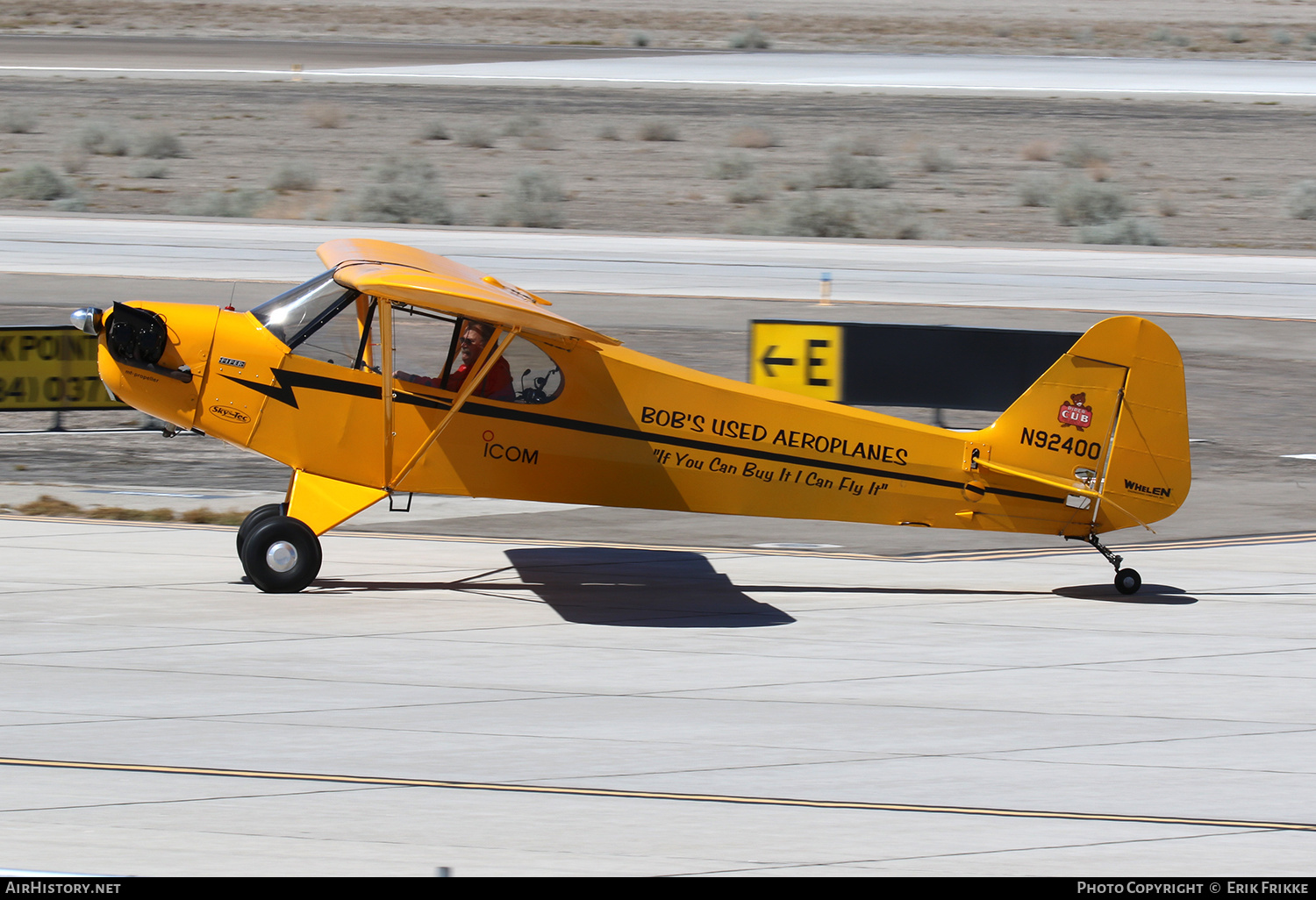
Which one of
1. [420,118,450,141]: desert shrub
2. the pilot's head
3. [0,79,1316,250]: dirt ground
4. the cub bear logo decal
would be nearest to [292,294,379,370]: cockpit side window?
the pilot's head

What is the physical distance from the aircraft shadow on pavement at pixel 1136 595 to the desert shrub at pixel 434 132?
131 ft

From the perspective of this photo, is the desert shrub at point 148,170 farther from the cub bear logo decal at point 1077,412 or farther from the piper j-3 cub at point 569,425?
the cub bear logo decal at point 1077,412

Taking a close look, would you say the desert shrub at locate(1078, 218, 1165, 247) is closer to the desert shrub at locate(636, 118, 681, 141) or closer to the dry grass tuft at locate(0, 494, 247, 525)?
the desert shrub at locate(636, 118, 681, 141)

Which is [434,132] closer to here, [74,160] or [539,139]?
[539,139]

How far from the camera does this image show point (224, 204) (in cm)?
3597

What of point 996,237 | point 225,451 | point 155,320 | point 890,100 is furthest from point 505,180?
point 155,320

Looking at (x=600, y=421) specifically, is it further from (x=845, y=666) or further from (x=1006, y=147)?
(x=1006, y=147)

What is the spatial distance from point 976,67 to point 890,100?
39.7 feet

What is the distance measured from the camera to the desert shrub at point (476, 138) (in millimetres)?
47656

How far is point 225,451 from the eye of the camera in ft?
53.6

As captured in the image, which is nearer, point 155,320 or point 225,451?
point 155,320

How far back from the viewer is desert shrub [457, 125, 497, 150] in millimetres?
47656

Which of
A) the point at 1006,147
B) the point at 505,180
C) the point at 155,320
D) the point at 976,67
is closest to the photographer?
the point at 155,320

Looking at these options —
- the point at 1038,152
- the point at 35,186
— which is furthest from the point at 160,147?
the point at 1038,152
